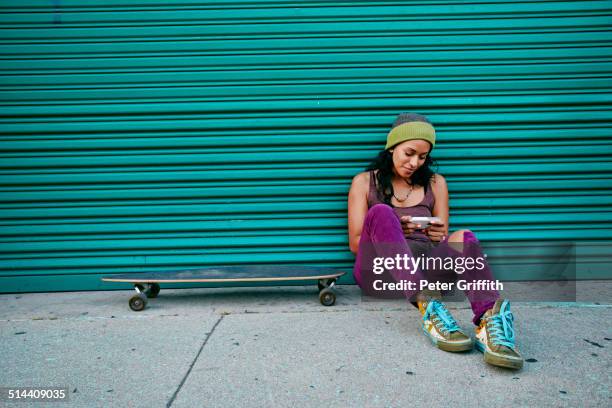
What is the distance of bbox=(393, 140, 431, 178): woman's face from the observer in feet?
9.55

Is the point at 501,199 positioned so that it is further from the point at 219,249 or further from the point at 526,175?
the point at 219,249

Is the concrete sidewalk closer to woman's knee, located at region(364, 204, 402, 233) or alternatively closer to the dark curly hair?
woman's knee, located at region(364, 204, 402, 233)

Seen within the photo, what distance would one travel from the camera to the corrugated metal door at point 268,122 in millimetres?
3473

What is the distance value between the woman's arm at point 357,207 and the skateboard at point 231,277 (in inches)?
11.8

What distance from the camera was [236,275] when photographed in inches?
121

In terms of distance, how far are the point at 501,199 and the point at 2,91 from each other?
4.38 metres

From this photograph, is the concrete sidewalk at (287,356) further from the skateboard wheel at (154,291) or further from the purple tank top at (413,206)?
the purple tank top at (413,206)

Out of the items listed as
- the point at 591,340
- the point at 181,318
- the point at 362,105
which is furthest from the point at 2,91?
the point at 591,340

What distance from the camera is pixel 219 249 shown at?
11.6ft

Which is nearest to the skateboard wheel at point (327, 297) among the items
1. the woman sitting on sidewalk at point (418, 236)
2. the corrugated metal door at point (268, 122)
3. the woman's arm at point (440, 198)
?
the woman sitting on sidewalk at point (418, 236)

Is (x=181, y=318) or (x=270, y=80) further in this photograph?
(x=270, y=80)

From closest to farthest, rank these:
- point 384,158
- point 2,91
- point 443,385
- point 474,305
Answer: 1. point 443,385
2. point 474,305
3. point 384,158
4. point 2,91

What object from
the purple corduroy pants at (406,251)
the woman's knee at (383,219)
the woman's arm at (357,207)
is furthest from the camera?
the woman's arm at (357,207)

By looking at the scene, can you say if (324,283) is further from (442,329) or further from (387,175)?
(442,329)
